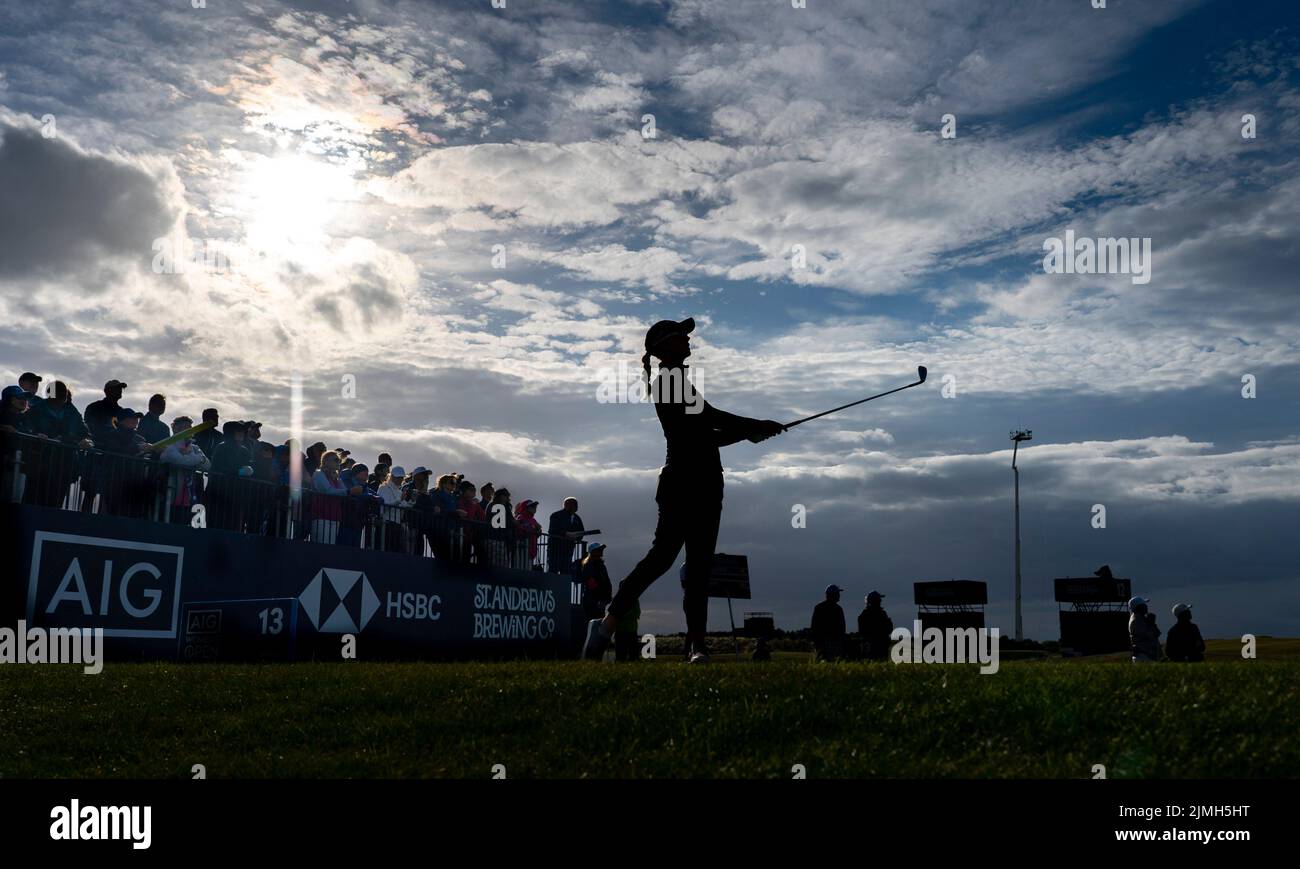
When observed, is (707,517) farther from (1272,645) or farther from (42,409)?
(1272,645)

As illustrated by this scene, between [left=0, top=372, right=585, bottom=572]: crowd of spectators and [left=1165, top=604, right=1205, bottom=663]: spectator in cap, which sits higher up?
[left=0, top=372, right=585, bottom=572]: crowd of spectators

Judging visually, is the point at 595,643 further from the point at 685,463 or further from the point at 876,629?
the point at 876,629

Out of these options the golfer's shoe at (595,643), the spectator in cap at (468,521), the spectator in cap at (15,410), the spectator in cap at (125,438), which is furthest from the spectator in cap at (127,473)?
the golfer's shoe at (595,643)

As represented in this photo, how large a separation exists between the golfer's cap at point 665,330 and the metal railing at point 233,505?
34.7 feet

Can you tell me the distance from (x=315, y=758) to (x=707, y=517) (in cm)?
367

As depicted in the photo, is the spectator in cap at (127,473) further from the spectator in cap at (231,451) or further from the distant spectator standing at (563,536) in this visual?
the distant spectator standing at (563,536)

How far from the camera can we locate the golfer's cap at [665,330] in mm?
9523

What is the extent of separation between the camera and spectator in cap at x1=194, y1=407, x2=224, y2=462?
1822cm

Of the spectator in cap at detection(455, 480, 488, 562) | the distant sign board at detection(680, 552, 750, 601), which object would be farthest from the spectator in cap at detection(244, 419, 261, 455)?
the distant sign board at detection(680, 552, 750, 601)

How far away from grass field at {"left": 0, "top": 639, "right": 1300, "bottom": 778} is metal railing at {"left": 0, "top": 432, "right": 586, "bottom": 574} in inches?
229

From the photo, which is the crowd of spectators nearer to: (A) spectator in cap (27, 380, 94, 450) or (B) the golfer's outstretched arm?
(A) spectator in cap (27, 380, 94, 450)
